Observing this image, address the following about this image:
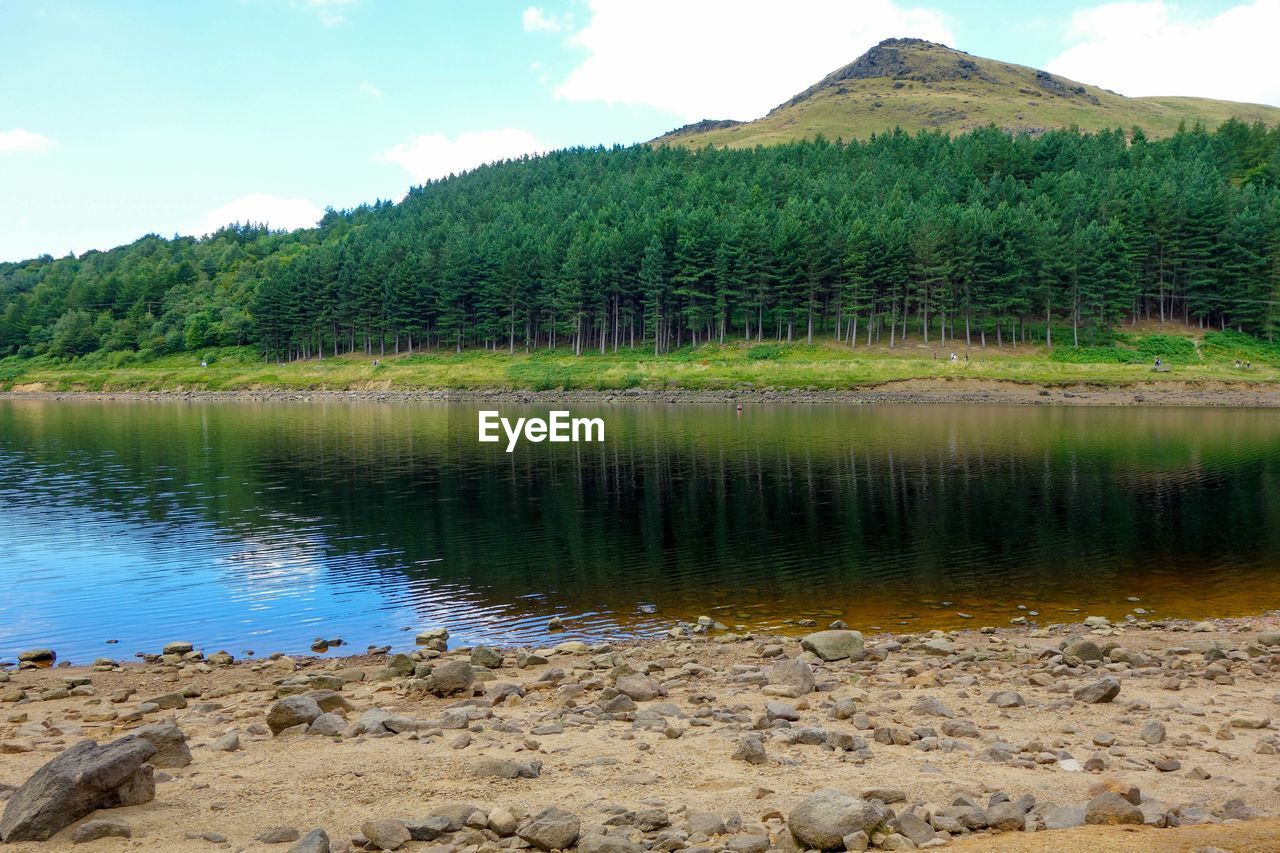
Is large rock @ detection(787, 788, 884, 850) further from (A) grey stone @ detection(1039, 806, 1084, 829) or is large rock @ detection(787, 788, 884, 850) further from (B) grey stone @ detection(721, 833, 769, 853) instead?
(A) grey stone @ detection(1039, 806, 1084, 829)

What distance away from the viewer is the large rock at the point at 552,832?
9.62 m

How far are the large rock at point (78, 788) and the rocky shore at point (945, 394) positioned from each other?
103423 millimetres

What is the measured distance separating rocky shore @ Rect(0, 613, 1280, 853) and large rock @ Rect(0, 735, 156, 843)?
0.09 ft

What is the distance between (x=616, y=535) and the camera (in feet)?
117

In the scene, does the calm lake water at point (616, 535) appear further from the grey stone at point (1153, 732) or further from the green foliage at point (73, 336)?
the green foliage at point (73, 336)

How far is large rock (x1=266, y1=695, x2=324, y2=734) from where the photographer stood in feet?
46.8

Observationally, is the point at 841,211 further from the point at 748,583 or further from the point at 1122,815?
the point at 1122,815

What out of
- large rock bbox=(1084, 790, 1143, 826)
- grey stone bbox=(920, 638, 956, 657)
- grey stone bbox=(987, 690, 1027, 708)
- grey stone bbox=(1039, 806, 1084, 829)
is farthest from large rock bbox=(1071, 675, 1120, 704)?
grey stone bbox=(1039, 806, 1084, 829)

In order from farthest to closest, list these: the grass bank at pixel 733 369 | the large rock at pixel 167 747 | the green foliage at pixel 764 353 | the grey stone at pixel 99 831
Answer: the green foliage at pixel 764 353, the grass bank at pixel 733 369, the large rock at pixel 167 747, the grey stone at pixel 99 831

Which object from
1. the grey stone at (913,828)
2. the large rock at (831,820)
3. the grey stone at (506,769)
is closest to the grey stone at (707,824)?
the large rock at (831,820)

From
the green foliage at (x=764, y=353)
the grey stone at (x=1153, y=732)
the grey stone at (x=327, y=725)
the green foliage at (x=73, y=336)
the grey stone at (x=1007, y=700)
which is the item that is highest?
the green foliage at (x=73, y=336)

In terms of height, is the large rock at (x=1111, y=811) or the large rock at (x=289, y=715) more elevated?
the large rock at (x=1111, y=811)

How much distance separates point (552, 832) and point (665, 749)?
369cm

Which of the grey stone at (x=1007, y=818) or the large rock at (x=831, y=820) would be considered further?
the grey stone at (x=1007, y=818)
